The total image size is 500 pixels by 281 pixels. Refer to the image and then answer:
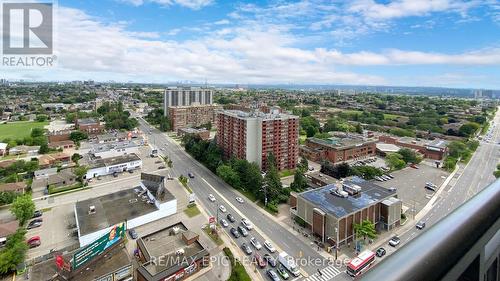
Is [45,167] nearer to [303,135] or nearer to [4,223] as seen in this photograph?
[4,223]

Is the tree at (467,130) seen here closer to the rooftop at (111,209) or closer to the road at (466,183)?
the road at (466,183)

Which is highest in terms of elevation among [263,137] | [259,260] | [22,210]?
[263,137]

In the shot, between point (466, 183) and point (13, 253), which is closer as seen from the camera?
point (13, 253)

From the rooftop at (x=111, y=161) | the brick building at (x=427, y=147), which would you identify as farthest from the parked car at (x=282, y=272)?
the brick building at (x=427, y=147)

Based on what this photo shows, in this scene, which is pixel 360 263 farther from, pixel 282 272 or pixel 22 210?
pixel 22 210

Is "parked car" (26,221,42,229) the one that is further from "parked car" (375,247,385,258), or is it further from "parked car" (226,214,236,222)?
"parked car" (375,247,385,258)

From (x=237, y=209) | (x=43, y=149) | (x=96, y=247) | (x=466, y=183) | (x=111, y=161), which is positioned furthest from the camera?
(x=43, y=149)

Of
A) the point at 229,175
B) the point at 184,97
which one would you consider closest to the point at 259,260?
the point at 229,175
